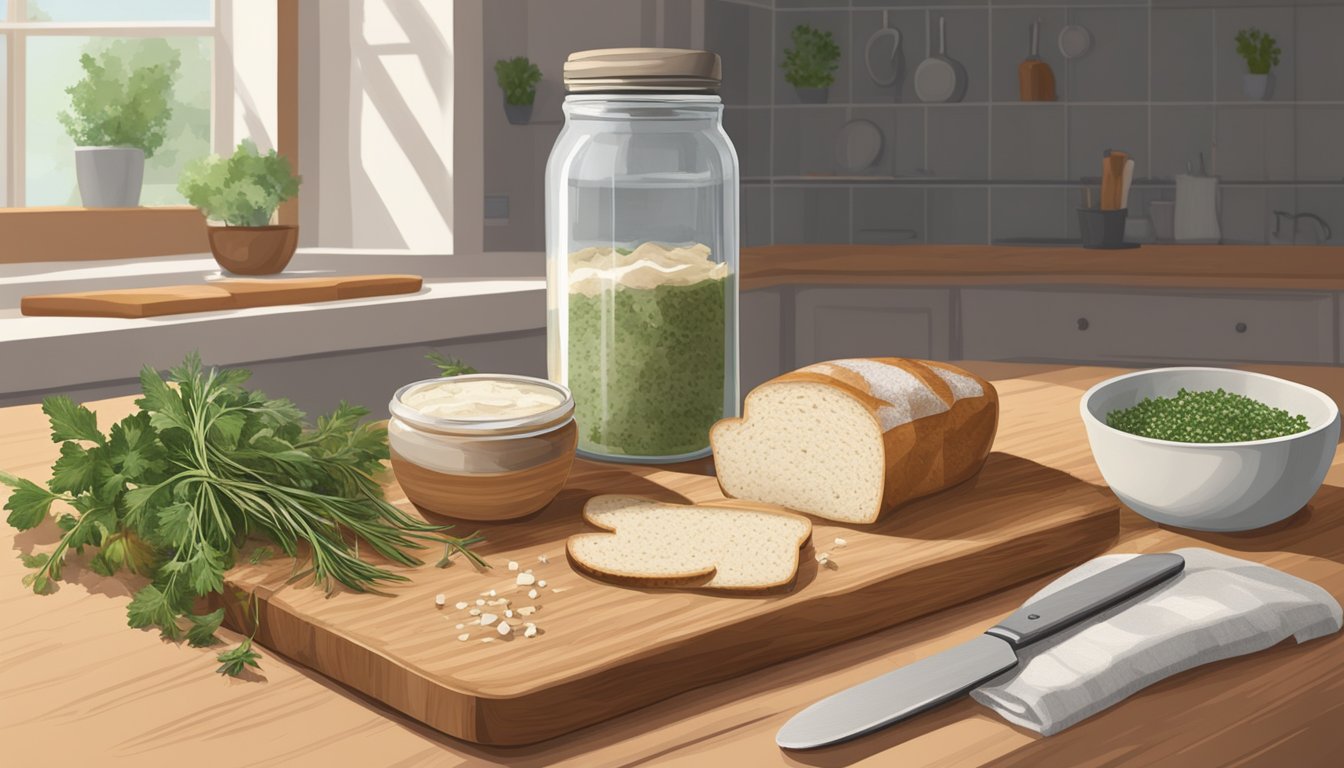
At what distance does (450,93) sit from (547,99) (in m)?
0.28

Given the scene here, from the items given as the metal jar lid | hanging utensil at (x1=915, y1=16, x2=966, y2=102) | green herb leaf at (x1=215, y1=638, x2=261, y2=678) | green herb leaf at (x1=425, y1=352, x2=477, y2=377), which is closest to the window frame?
hanging utensil at (x1=915, y1=16, x2=966, y2=102)

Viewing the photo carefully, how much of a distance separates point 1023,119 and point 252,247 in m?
2.30

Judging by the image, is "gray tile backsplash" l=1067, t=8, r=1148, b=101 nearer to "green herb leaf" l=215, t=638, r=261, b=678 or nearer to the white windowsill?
the white windowsill

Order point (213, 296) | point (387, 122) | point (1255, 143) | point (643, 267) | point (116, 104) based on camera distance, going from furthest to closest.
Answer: point (1255, 143) < point (387, 122) < point (116, 104) < point (213, 296) < point (643, 267)

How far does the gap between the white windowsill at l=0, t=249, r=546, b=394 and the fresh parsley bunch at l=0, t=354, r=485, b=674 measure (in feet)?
3.46

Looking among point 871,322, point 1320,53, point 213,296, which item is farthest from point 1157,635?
point 1320,53

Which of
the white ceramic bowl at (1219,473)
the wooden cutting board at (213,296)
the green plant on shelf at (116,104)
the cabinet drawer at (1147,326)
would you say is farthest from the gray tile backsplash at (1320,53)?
the white ceramic bowl at (1219,473)

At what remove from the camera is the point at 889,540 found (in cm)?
85

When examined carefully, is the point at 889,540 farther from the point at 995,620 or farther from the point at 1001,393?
the point at 1001,393

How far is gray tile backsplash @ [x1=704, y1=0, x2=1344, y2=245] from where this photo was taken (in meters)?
3.63

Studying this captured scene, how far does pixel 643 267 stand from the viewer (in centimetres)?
102

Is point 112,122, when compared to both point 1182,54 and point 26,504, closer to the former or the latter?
point 26,504

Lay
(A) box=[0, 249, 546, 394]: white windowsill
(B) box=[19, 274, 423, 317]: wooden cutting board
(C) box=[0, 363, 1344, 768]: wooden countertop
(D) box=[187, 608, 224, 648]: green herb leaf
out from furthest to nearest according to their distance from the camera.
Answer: (B) box=[19, 274, 423, 317]: wooden cutting board < (A) box=[0, 249, 546, 394]: white windowsill < (D) box=[187, 608, 224, 648]: green herb leaf < (C) box=[0, 363, 1344, 768]: wooden countertop

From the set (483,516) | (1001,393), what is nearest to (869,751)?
(483,516)
